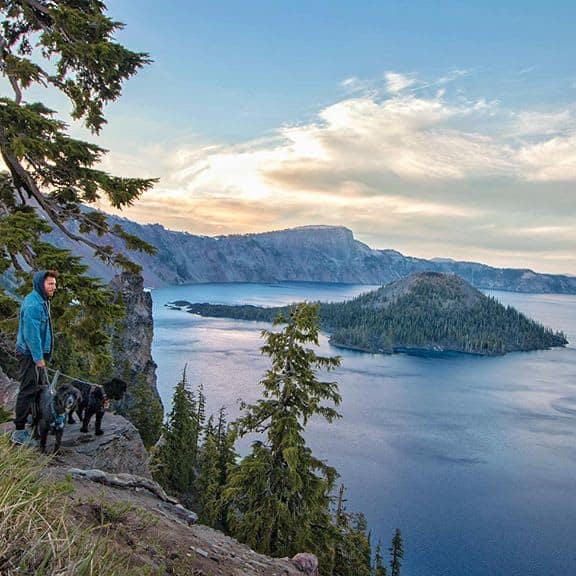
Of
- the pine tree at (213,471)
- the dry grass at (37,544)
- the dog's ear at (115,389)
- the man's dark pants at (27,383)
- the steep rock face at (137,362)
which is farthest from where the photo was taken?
the steep rock face at (137,362)

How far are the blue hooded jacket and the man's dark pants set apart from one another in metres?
0.18

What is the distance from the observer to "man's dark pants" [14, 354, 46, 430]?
7.70 meters

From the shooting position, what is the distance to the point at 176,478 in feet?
121

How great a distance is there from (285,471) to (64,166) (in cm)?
1222

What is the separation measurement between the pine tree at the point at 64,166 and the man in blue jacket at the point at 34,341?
5.57ft

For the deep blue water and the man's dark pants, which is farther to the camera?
the deep blue water

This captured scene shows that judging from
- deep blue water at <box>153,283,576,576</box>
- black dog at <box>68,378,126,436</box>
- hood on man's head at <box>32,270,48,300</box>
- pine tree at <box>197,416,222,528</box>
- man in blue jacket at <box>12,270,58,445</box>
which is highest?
hood on man's head at <box>32,270,48,300</box>

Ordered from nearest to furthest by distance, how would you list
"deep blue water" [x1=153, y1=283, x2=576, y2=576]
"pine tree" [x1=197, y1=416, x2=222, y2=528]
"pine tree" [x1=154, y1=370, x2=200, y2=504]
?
1. "pine tree" [x1=197, y1=416, x2=222, y2=528]
2. "pine tree" [x1=154, y1=370, x2=200, y2=504]
3. "deep blue water" [x1=153, y1=283, x2=576, y2=576]

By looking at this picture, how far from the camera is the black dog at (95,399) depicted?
10469 mm

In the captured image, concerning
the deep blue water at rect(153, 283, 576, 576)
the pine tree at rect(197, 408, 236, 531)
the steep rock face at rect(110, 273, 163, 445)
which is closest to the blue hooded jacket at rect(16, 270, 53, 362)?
the pine tree at rect(197, 408, 236, 531)

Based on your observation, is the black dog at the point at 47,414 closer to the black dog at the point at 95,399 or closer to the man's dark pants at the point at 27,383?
the man's dark pants at the point at 27,383

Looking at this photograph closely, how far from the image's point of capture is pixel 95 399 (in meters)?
10.6

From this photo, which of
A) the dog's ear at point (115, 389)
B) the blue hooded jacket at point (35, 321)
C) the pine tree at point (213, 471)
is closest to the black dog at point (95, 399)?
the dog's ear at point (115, 389)

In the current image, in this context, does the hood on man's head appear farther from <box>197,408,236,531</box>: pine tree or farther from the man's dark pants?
<box>197,408,236,531</box>: pine tree
